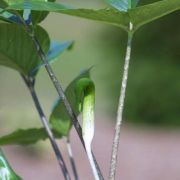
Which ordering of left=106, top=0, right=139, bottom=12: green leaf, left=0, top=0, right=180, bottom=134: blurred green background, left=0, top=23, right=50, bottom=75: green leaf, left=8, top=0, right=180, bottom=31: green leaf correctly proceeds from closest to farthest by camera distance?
left=8, top=0, right=180, bottom=31: green leaf
left=106, top=0, right=139, bottom=12: green leaf
left=0, top=23, right=50, bottom=75: green leaf
left=0, top=0, right=180, bottom=134: blurred green background

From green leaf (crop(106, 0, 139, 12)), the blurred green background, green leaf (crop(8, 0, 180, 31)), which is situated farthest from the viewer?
the blurred green background

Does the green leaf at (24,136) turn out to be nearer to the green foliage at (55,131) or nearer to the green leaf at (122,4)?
the green foliage at (55,131)

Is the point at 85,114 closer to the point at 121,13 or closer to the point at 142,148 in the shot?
the point at 121,13

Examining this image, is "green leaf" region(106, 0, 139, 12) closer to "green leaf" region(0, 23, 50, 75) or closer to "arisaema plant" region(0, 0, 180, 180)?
"arisaema plant" region(0, 0, 180, 180)

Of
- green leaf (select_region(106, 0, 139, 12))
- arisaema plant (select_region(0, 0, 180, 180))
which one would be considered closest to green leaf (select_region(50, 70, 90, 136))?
arisaema plant (select_region(0, 0, 180, 180))

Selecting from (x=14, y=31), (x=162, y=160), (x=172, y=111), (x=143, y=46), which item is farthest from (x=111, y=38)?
(x=14, y=31)

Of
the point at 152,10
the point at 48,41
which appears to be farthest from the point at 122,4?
the point at 48,41

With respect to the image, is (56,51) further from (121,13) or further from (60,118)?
(121,13)
